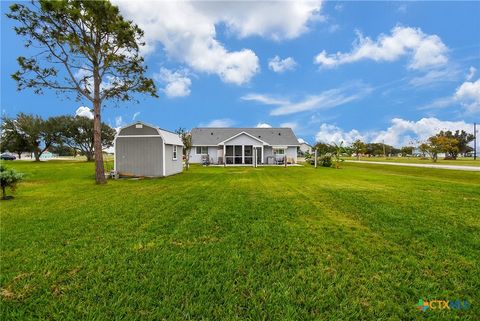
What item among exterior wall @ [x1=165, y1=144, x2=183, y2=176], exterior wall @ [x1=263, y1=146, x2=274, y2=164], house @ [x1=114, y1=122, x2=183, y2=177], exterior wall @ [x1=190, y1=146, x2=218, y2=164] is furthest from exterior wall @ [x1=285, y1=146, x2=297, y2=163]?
house @ [x1=114, y1=122, x2=183, y2=177]

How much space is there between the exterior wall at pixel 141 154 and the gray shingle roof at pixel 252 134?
708 inches

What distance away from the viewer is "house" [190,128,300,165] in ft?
96.3

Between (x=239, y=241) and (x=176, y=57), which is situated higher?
(x=176, y=57)

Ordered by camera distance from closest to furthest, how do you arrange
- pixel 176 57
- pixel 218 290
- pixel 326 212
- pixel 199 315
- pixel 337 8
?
pixel 199 315, pixel 218 290, pixel 326 212, pixel 337 8, pixel 176 57

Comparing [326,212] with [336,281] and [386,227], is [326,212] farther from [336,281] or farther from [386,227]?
[336,281]

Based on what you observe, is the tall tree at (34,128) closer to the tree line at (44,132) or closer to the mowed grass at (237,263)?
the tree line at (44,132)

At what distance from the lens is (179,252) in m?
3.71

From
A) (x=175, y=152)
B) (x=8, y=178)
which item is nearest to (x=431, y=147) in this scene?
(x=175, y=152)

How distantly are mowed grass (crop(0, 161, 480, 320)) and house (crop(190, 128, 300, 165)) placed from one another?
21.7 m

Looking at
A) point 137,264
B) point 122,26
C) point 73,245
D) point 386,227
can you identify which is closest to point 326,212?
point 386,227

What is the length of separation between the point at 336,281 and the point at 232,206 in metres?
4.20

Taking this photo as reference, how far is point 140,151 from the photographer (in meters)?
15.6

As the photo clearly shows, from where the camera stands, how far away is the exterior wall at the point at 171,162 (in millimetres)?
16317

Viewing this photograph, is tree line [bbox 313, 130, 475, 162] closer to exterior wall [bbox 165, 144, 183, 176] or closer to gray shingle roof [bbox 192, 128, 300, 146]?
gray shingle roof [bbox 192, 128, 300, 146]
